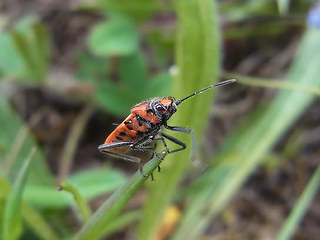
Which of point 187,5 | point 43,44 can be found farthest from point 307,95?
point 43,44

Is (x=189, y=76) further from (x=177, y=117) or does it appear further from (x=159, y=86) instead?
(x=159, y=86)

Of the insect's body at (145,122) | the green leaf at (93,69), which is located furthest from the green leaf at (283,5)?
the green leaf at (93,69)

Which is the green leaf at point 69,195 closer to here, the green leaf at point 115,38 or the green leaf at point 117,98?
the green leaf at point 117,98

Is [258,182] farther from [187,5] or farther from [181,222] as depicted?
[187,5]

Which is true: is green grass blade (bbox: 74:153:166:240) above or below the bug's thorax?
below

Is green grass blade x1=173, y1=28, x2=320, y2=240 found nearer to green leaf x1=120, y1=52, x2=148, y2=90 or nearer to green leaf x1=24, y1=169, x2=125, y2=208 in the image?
green leaf x1=24, y1=169, x2=125, y2=208

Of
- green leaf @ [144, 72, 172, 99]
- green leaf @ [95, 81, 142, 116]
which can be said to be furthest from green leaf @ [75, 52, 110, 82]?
green leaf @ [144, 72, 172, 99]

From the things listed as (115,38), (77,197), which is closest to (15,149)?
(115,38)
